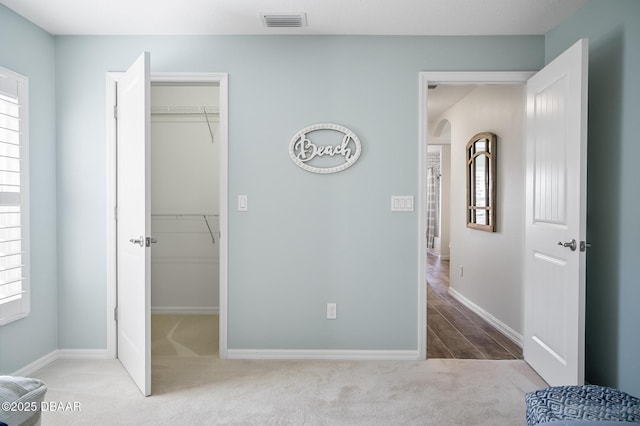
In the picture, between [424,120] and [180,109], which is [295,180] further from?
[180,109]

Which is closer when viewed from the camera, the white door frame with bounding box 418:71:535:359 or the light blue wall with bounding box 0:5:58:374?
the light blue wall with bounding box 0:5:58:374

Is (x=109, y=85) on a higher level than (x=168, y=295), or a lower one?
higher

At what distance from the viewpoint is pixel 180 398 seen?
245 cm

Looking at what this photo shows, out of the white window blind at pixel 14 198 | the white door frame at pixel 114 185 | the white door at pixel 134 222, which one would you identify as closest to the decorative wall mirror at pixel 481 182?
the white door frame at pixel 114 185

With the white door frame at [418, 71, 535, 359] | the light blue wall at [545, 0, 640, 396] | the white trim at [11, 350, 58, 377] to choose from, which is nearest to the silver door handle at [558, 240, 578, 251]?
the light blue wall at [545, 0, 640, 396]

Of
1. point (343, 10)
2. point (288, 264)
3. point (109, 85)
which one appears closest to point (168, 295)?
point (288, 264)

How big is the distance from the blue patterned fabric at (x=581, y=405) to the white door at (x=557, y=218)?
0.67 metres

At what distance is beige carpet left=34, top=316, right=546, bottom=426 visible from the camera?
2230mm

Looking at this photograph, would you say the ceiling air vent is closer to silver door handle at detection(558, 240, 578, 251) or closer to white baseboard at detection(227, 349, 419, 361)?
silver door handle at detection(558, 240, 578, 251)

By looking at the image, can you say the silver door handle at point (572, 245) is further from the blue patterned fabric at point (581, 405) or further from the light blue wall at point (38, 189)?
the light blue wall at point (38, 189)

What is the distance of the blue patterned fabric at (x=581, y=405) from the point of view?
4.89 feet

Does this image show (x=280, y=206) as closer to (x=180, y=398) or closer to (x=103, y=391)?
(x=180, y=398)

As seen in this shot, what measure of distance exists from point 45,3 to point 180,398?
8.68ft

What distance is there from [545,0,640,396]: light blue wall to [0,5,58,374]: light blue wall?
3.75 metres
